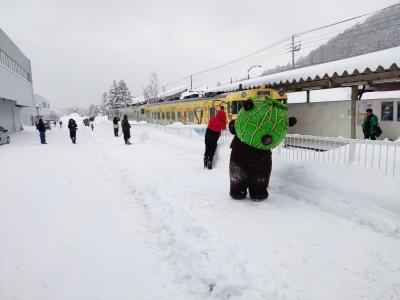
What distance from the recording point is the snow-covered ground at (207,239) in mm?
2901

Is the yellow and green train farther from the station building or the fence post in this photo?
the station building

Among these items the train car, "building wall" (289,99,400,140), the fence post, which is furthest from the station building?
the fence post

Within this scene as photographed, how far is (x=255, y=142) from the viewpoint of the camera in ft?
15.5

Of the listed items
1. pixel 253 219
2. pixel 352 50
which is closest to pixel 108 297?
pixel 253 219

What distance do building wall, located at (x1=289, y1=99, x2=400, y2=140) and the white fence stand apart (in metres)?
4.20

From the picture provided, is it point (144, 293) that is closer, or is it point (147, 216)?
point (144, 293)

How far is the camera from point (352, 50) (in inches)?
2206

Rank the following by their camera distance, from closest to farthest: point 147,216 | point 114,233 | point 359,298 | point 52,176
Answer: point 359,298 < point 114,233 < point 147,216 < point 52,176

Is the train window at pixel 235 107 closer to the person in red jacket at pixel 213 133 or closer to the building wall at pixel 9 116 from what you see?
the person in red jacket at pixel 213 133

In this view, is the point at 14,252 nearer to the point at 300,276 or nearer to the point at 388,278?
the point at 300,276

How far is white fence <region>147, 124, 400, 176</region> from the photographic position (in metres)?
4.70

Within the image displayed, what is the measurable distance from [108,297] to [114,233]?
1425mm

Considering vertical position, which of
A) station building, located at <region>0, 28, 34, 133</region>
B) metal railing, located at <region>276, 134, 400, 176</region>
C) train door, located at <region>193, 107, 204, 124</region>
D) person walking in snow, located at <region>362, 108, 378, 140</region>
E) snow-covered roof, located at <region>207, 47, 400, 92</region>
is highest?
station building, located at <region>0, 28, 34, 133</region>

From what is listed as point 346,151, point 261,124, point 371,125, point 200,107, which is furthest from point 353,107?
point 200,107
